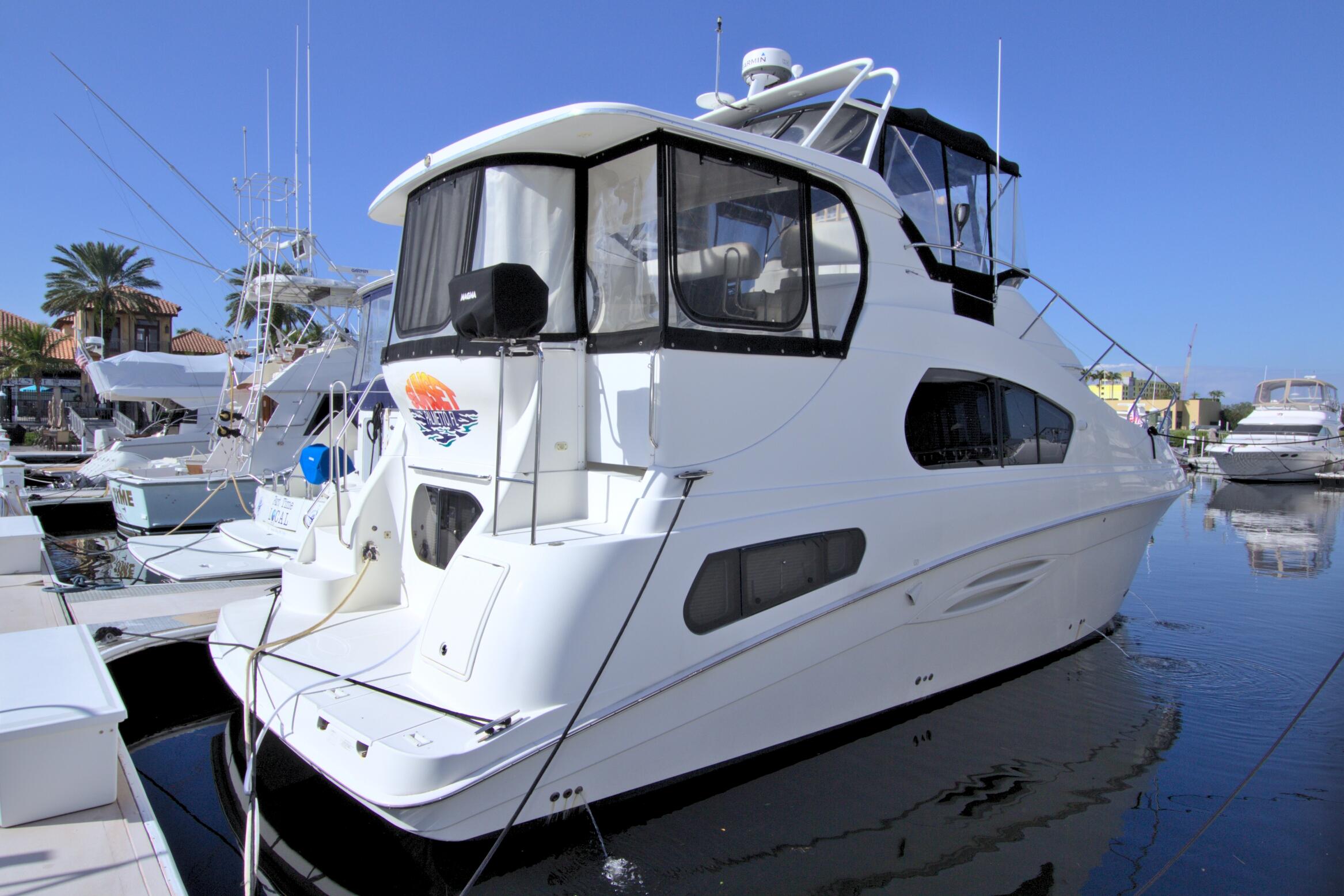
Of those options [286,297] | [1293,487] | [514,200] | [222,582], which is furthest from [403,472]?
[1293,487]

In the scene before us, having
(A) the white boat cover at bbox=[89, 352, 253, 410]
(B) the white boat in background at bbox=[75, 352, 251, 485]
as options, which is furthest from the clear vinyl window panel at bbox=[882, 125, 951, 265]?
(A) the white boat cover at bbox=[89, 352, 253, 410]

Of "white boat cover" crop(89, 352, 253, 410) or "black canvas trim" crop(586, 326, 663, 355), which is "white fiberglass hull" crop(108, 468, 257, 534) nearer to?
"white boat cover" crop(89, 352, 253, 410)

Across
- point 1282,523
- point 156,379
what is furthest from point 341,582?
point 156,379

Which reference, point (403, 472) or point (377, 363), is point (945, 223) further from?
point (377, 363)

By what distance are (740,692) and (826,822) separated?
0.79 m

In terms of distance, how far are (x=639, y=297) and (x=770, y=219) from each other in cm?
86

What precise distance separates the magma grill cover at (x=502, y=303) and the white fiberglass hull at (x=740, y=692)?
1.57 meters

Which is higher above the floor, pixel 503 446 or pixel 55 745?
pixel 503 446

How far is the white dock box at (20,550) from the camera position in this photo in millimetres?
7234

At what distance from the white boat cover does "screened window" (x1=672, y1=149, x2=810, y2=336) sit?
1984cm

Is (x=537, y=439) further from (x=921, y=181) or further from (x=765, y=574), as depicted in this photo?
(x=921, y=181)

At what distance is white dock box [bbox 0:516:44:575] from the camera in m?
7.23

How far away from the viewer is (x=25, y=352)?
3512 centimetres

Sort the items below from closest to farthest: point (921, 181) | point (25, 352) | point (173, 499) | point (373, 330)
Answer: point (921, 181) < point (373, 330) < point (173, 499) < point (25, 352)
